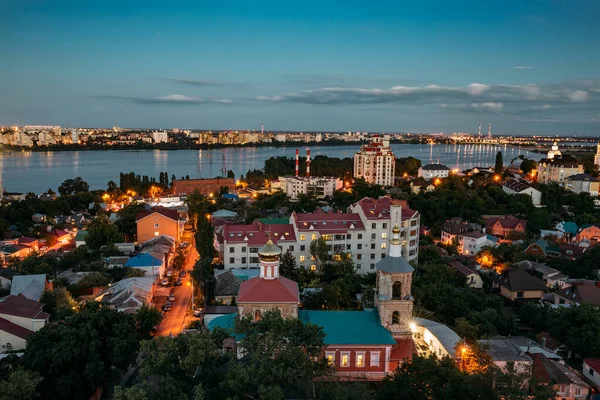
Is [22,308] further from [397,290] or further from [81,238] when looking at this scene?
[81,238]

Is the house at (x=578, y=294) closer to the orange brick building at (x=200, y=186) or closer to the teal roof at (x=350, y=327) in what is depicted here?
the teal roof at (x=350, y=327)

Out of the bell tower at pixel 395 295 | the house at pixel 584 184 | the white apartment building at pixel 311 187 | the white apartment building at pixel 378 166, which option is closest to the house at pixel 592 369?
the bell tower at pixel 395 295

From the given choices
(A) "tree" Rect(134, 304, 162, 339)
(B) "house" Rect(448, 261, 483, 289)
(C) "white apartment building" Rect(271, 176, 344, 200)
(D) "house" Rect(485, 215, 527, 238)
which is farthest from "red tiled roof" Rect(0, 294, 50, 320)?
(C) "white apartment building" Rect(271, 176, 344, 200)

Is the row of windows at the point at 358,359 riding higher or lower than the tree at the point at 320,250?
lower

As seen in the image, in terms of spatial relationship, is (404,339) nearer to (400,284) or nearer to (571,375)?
(400,284)

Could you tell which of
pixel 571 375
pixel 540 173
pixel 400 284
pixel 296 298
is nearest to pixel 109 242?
pixel 296 298

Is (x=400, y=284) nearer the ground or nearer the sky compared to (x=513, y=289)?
nearer the sky
